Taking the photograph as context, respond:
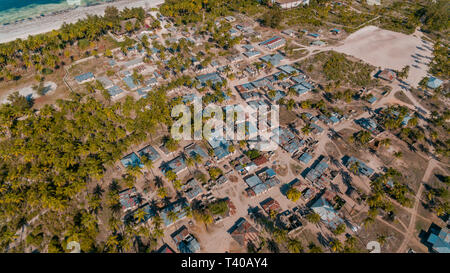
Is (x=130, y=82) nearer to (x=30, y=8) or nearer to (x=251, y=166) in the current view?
(x=251, y=166)

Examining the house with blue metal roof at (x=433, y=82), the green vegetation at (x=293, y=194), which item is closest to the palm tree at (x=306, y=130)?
the green vegetation at (x=293, y=194)

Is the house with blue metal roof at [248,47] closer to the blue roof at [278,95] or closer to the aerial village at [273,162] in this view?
the aerial village at [273,162]

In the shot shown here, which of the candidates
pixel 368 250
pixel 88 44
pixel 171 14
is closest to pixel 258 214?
pixel 368 250

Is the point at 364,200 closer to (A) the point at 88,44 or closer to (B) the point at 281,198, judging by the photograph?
(B) the point at 281,198


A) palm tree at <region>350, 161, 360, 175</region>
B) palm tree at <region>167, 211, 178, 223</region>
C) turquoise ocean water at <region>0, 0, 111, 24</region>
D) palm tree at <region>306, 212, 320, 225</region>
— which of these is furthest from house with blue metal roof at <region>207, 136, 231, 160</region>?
turquoise ocean water at <region>0, 0, 111, 24</region>

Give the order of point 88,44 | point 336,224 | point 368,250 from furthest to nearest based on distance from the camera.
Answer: point 88,44 < point 336,224 < point 368,250

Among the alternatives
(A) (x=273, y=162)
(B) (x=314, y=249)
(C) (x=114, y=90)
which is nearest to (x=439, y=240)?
(B) (x=314, y=249)
